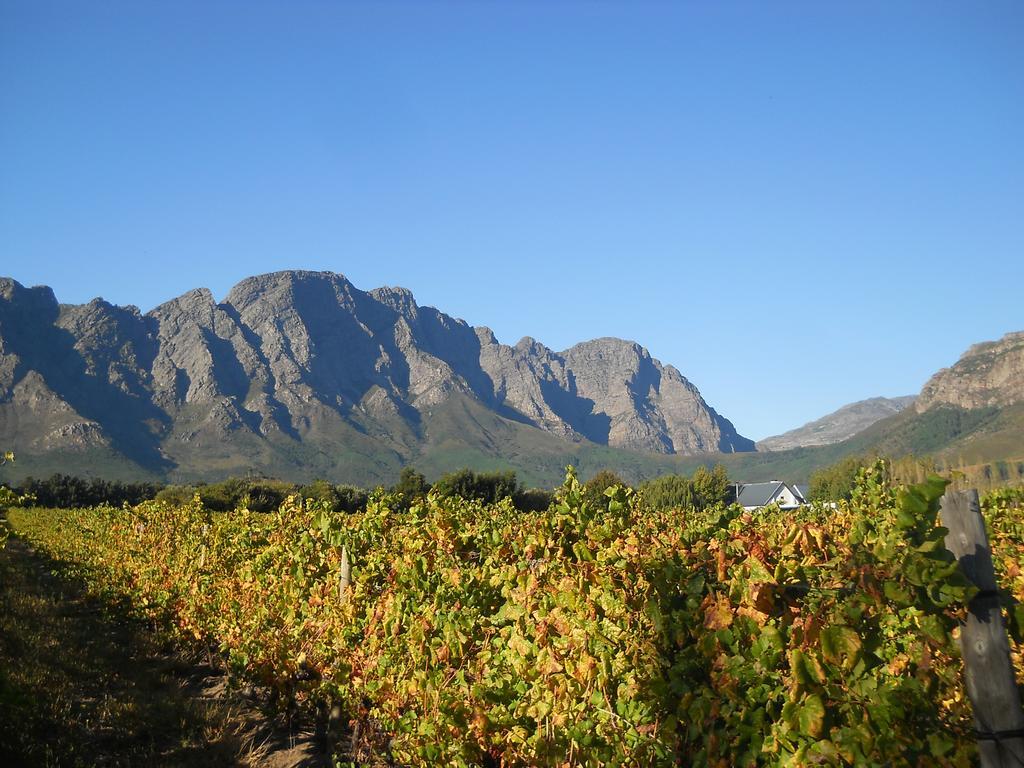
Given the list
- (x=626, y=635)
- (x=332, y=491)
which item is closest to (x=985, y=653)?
(x=626, y=635)

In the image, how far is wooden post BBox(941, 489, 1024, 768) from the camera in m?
2.55

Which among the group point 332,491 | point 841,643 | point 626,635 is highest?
point 841,643

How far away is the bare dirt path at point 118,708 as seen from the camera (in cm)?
526

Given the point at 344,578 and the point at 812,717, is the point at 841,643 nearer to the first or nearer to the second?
the point at 812,717

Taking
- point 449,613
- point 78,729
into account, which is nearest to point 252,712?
point 78,729

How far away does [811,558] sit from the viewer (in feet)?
11.4

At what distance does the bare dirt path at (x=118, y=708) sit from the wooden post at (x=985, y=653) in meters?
4.09

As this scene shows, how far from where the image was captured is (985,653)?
8.57 ft

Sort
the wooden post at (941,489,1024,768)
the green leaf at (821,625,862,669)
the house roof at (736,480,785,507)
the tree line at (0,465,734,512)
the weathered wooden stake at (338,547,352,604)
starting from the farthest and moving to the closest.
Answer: the house roof at (736,480,785,507) → the tree line at (0,465,734,512) → the weathered wooden stake at (338,547,352,604) → the green leaf at (821,625,862,669) → the wooden post at (941,489,1024,768)

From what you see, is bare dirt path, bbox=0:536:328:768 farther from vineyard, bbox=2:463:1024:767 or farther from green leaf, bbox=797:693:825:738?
green leaf, bbox=797:693:825:738

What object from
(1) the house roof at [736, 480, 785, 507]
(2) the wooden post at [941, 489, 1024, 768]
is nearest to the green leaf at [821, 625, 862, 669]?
(2) the wooden post at [941, 489, 1024, 768]

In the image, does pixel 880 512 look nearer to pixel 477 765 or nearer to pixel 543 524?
pixel 543 524

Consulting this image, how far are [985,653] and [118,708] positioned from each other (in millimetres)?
6469

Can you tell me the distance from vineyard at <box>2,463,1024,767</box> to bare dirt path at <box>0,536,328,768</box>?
452 millimetres
